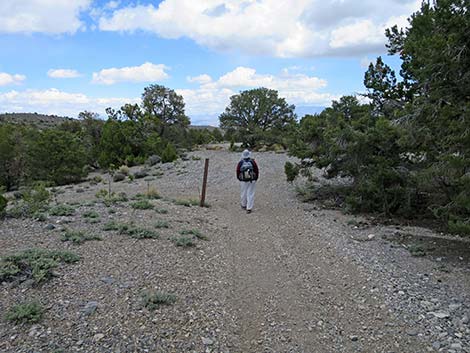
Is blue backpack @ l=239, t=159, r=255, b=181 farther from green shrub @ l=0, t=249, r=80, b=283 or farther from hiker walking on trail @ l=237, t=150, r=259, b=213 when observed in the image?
green shrub @ l=0, t=249, r=80, b=283

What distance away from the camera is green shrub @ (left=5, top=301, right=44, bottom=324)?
168 inches

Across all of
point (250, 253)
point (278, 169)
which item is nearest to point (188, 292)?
point (250, 253)

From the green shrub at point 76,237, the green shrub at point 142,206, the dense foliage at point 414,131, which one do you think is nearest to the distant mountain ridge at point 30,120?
the green shrub at point 142,206

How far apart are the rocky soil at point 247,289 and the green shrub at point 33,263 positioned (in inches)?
6.3

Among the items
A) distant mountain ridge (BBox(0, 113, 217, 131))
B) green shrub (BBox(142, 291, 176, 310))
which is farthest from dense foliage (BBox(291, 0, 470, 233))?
distant mountain ridge (BBox(0, 113, 217, 131))

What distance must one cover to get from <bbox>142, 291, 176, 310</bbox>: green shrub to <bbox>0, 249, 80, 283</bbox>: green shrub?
1445mm

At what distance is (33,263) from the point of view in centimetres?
555

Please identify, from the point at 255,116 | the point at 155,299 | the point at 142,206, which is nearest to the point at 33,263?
the point at 155,299

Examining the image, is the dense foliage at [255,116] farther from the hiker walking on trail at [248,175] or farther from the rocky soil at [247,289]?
the rocky soil at [247,289]

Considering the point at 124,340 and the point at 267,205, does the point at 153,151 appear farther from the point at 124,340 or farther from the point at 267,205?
the point at 124,340

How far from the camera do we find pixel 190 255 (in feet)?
22.7

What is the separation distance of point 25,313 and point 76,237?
109 inches

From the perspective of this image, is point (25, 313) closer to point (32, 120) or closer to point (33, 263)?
point (33, 263)

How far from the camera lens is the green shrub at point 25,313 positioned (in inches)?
168
